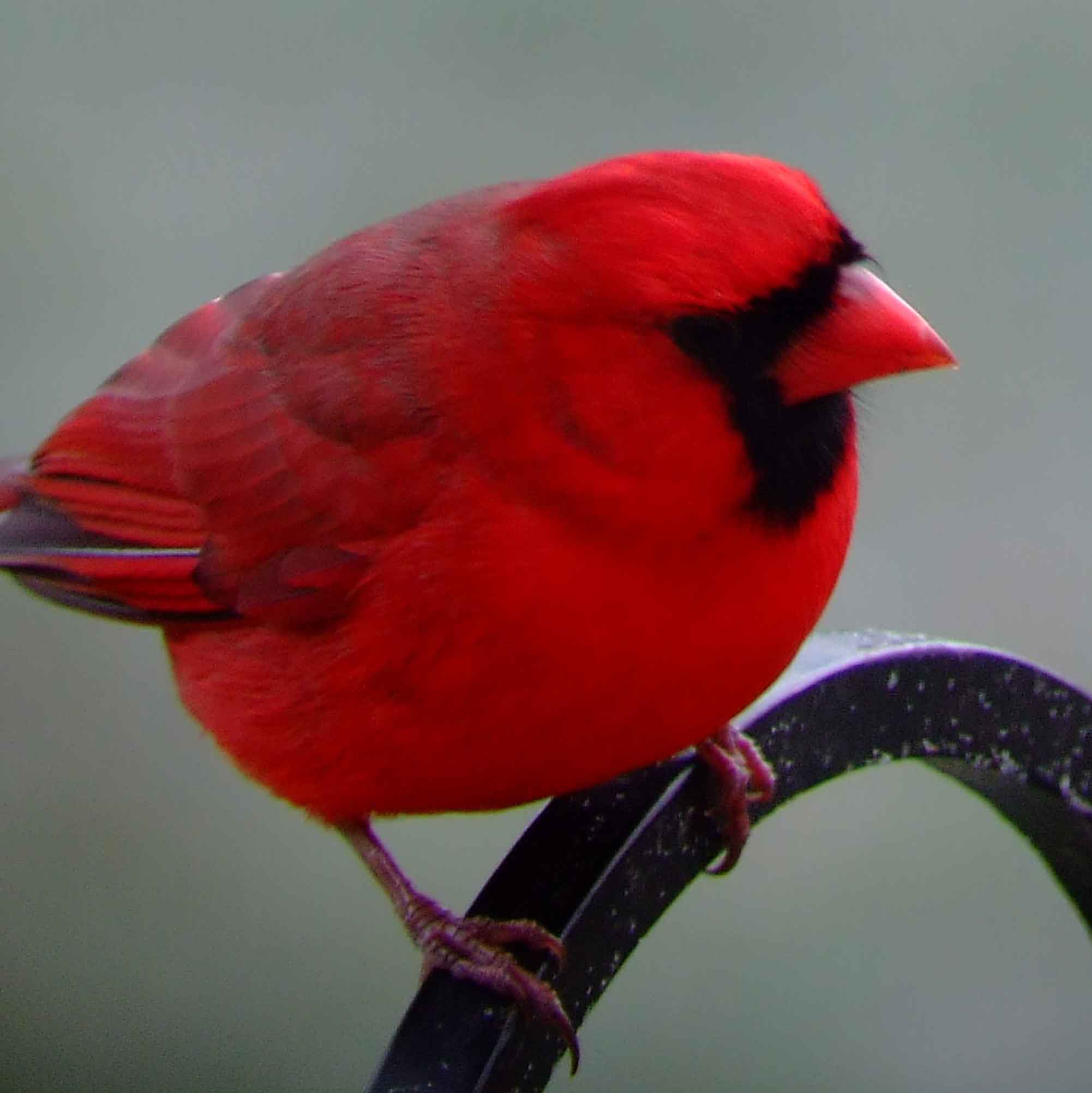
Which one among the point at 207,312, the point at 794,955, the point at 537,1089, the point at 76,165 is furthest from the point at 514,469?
the point at 76,165

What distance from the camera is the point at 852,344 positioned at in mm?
1661

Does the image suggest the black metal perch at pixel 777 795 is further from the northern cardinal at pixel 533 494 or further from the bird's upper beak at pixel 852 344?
the bird's upper beak at pixel 852 344

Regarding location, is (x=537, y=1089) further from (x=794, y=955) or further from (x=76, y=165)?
(x=76, y=165)

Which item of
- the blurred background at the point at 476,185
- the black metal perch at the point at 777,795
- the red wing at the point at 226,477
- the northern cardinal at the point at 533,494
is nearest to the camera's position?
the northern cardinal at the point at 533,494

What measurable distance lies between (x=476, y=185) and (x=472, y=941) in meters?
2.48

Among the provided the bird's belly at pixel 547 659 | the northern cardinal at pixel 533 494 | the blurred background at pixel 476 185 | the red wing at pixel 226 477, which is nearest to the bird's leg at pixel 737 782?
the northern cardinal at pixel 533 494

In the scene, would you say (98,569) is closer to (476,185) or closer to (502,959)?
(502,959)

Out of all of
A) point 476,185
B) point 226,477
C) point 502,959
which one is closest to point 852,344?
point 502,959

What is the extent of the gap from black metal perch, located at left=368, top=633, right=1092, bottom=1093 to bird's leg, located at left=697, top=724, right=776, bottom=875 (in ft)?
0.06

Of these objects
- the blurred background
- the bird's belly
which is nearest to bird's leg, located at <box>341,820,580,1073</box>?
the bird's belly

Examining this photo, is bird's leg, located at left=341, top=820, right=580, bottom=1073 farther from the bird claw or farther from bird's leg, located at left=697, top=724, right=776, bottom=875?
bird's leg, located at left=697, top=724, right=776, bottom=875

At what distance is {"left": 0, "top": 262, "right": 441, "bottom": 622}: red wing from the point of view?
1.96m

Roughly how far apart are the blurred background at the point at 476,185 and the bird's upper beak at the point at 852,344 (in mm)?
1932

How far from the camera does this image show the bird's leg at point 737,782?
2.01 meters
